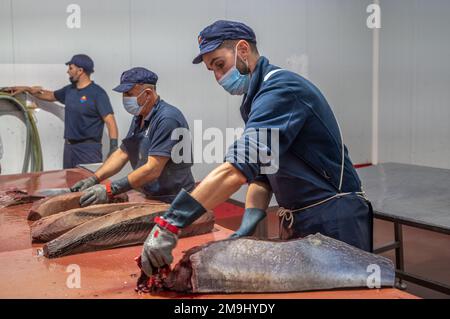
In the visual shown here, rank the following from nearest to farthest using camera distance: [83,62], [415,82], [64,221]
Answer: [64,221] < [83,62] < [415,82]

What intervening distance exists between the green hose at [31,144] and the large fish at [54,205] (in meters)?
2.54

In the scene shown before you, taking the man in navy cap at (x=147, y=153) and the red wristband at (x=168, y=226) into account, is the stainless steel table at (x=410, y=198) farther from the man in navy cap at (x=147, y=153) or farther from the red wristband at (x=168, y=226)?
the red wristband at (x=168, y=226)

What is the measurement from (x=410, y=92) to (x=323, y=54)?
1.27 m

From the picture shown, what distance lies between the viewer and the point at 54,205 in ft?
7.94

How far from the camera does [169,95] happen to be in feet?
17.8

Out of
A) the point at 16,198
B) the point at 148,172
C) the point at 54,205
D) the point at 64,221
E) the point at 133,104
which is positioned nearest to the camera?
the point at 64,221

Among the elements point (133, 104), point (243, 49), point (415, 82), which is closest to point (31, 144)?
point (133, 104)

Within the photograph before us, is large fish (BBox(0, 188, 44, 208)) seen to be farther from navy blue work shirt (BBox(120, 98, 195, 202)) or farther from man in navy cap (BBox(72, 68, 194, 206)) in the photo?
navy blue work shirt (BBox(120, 98, 195, 202))

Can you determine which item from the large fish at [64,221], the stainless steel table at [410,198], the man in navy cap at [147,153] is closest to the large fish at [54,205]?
the man in navy cap at [147,153]

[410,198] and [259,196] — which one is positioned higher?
[259,196]

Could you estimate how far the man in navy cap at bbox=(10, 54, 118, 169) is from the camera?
4797 millimetres

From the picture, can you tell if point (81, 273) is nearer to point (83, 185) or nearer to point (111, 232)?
point (111, 232)

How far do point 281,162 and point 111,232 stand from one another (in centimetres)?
73

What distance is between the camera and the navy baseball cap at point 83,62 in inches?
187
